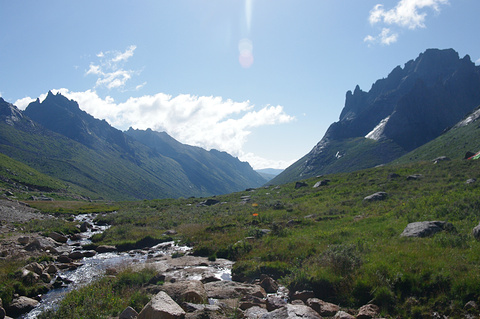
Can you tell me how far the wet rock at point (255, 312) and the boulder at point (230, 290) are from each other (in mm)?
1791

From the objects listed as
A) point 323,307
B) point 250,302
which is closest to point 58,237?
point 250,302

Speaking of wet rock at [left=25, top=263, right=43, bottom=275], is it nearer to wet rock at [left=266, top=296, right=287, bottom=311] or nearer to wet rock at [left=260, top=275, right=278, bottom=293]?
wet rock at [left=260, top=275, right=278, bottom=293]

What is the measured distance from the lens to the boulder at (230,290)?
42.0 feet

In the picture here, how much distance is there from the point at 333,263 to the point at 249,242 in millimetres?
9367

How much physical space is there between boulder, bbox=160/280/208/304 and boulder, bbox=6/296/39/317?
22.1 feet

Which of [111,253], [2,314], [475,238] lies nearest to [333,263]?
[475,238]

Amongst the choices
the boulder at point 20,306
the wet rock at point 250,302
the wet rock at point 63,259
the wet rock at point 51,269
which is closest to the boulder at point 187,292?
the wet rock at point 250,302

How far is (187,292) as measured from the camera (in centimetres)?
1212

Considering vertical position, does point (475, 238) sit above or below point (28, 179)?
below

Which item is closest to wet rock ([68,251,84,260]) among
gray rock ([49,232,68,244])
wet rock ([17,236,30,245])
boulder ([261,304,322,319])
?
wet rock ([17,236,30,245])

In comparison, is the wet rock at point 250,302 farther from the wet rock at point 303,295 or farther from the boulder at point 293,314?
the wet rock at point 303,295

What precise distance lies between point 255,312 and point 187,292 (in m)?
3.40

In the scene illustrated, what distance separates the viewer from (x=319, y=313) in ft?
34.1

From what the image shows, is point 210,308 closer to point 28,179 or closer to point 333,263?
point 333,263
